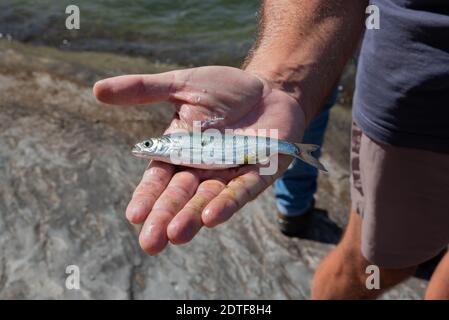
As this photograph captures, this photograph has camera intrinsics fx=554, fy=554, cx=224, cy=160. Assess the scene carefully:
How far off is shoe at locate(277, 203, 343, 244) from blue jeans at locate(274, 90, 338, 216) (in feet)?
0.22

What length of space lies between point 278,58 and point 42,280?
2.15 meters

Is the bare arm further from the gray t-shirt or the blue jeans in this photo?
the blue jeans

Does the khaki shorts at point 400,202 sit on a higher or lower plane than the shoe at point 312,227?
higher

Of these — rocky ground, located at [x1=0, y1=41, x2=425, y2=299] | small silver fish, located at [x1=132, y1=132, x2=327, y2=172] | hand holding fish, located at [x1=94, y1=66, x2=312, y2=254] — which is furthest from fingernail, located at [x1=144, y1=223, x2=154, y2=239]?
rocky ground, located at [x1=0, y1=41, x2=425, y2=299]

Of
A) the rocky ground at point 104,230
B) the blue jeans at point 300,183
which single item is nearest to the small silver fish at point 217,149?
the rocky ground at point 104,230

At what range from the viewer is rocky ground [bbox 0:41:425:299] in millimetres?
3762

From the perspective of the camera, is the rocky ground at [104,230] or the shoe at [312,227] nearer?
the rocky ground at [104,230]

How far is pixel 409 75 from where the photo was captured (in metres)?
2.38

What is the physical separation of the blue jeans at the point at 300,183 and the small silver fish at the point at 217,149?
1667 mm

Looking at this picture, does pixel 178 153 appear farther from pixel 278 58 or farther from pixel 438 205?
Answer: pixel 438 205

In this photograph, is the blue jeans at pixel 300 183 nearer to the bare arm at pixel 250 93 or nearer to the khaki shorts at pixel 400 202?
the khaki shorts at pixel 400 202

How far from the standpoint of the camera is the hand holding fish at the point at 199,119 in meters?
2.06

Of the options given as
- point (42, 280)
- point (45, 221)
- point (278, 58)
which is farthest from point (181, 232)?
point (45, 221)
